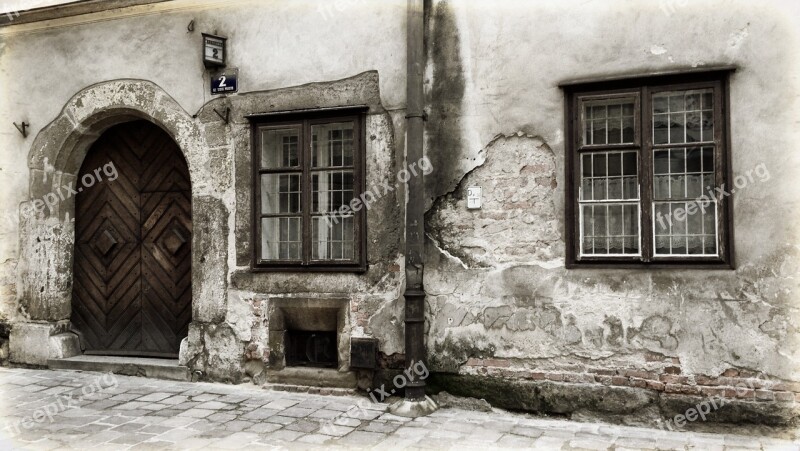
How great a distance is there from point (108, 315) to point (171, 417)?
9.36ft

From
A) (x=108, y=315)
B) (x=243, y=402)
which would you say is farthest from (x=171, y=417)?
(x=108, y=315)

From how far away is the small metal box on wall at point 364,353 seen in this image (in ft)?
20.8

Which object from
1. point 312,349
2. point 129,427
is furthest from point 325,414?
point 129,427

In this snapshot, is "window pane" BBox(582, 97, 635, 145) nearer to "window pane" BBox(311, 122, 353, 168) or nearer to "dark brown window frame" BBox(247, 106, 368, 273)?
"dark brown window frame" BBox(247, 106, 368, 273)

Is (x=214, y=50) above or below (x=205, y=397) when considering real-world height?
above

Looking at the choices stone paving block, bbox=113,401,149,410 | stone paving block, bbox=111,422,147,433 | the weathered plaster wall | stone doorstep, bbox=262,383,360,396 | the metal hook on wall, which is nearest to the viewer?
the weathered plaster wall

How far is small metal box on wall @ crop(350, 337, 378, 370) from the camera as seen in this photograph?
6.35 meters

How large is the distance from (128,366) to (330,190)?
309 cm

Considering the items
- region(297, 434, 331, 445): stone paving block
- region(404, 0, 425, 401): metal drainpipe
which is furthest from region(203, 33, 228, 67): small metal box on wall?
region(297, 434, 331, 445): stone paving block

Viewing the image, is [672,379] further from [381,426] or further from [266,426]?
[266,426]

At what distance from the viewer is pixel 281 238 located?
22.8 feet

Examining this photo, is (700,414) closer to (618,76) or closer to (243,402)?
(618,76)

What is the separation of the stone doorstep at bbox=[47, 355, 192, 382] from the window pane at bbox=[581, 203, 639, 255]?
445 centimetres

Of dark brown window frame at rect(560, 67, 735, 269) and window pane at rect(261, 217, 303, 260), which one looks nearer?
dark brown window frame at rect(560, 67, 735, 269)
